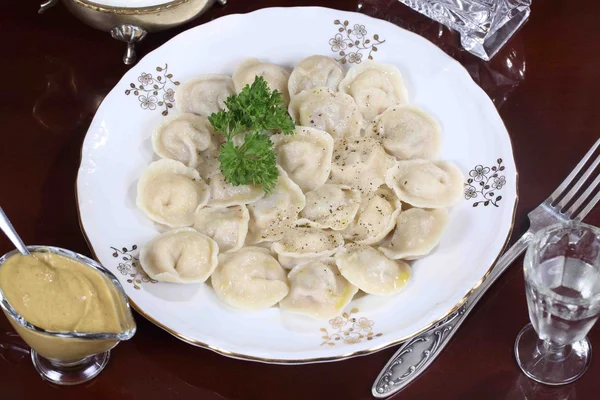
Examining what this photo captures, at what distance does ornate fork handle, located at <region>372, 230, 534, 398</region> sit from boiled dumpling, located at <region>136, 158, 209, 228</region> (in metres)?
0.65

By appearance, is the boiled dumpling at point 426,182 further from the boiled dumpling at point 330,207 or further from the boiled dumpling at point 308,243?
the boiled dumpling at point 308,243

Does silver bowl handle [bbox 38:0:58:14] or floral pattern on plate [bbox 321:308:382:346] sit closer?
floral pattern on plate [bbox 321:308:382:346]

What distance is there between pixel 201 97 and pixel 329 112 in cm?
38

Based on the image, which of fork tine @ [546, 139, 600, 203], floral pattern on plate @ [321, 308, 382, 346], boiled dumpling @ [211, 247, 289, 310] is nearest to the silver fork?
fork tine @ [546, 139, 600, 203]

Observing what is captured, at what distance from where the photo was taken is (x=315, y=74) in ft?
8.15

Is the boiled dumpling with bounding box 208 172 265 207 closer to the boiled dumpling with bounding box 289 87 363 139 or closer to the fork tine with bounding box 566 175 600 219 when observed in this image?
the boiled dumpling with bounding box 289 87 363 139

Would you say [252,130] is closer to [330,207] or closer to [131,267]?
[330,207]

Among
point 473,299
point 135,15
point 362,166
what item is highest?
point 135,15

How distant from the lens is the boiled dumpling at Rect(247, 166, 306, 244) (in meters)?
2.22

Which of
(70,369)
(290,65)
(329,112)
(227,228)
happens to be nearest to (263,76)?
(290,65)

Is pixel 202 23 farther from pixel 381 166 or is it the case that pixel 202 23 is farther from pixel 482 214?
pixel 482 214

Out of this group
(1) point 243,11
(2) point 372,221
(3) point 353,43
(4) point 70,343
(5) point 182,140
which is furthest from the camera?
(1) point 243,11

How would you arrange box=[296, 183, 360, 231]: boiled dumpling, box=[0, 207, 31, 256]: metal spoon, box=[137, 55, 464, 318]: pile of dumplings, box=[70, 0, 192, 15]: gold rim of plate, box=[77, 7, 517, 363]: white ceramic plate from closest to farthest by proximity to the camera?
box=[0, 207, 31, 256]: metal spoon → box=[77, 7, 517, 363]: white ceramic plate → box=[137, 55, 464, 318]: pile of dumplings → box=[296, 183, 360, 231]: boiled dumpling → box=[70, 0, 192, 15]: gold rim of plate

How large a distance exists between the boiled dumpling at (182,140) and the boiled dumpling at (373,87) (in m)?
0.44
